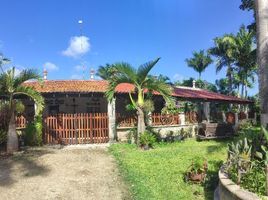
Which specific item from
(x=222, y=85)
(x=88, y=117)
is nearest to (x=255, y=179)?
(x=88, y=117)

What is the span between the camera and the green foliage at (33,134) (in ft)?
52.3

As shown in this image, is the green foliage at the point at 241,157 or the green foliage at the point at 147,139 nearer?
the green foliage at the point at 241,157

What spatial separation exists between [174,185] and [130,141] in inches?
306

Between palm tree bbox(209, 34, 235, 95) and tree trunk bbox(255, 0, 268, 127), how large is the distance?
27572 mm

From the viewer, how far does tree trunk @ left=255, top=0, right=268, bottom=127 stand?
805 cm

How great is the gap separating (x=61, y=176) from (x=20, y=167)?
1961mm

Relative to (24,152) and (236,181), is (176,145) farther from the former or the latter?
(236,181)

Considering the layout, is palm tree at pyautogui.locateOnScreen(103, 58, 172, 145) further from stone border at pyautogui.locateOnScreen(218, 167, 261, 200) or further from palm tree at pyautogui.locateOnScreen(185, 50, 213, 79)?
palm tree at pyautogui.locateOnScreen(185, 50, 213, 79)

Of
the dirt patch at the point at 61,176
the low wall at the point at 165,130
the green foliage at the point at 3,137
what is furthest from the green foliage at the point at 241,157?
the green foliage at the point at 3,137

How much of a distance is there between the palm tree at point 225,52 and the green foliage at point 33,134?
2427cm

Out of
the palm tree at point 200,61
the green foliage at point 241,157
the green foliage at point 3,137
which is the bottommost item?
the green foliage at point 241,157

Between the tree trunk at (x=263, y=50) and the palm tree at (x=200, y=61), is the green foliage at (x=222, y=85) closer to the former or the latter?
the palm tree at (x=200, y=61)

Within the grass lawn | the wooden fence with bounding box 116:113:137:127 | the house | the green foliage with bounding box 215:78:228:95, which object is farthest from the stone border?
the green foliage with bounding box 215:78:228:95

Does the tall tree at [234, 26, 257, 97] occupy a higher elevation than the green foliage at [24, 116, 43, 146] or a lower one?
higher
